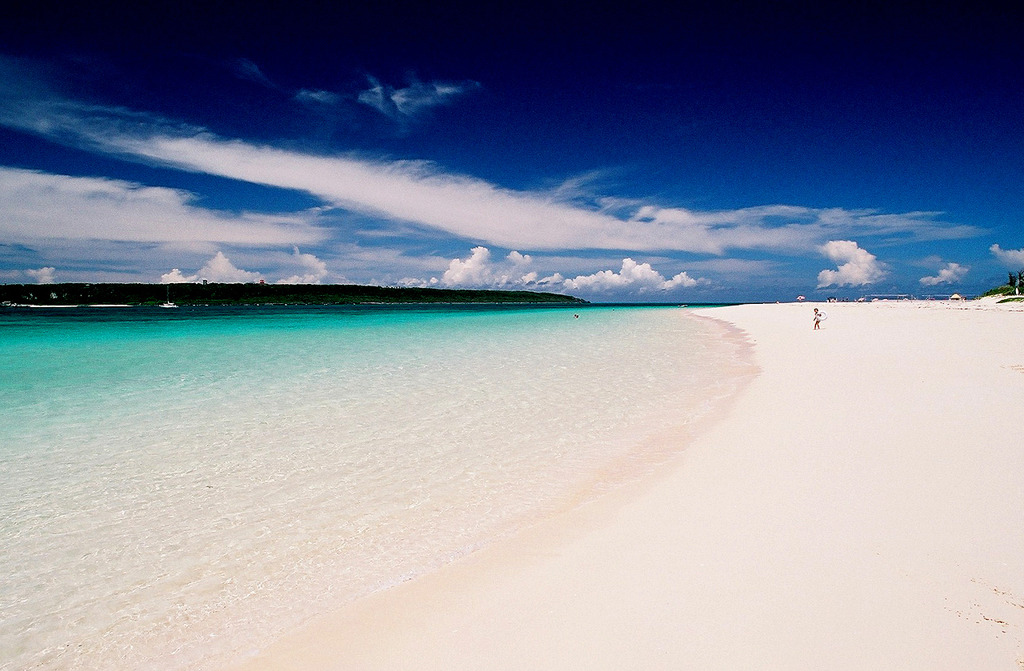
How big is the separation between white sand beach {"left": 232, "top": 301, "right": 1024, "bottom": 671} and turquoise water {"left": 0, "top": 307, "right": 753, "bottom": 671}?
1.81ft

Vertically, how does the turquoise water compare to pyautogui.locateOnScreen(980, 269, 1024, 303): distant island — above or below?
below

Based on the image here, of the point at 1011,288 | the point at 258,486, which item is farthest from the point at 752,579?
the point at 1011,288

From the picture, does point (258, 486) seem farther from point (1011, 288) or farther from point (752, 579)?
point (1011, 288)

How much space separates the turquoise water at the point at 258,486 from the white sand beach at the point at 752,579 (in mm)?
551

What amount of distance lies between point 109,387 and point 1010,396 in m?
17.7

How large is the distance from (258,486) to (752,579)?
488cm

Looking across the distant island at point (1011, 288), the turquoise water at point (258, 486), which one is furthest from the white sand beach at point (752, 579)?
the distant island at point (1011, 288)

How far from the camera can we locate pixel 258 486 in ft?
18.0

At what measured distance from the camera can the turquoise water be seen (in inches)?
131

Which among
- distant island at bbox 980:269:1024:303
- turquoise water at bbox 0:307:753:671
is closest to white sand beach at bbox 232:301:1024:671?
turquoise water at bbox 0:307:753:671

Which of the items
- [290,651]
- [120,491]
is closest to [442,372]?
[120,491]

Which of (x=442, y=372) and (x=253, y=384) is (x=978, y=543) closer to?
(x=442, y=372)

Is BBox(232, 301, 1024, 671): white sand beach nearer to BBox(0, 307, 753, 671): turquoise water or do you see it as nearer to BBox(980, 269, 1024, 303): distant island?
BBox(0, 307, 753, 671): turquoise water

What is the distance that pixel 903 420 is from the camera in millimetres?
6887
